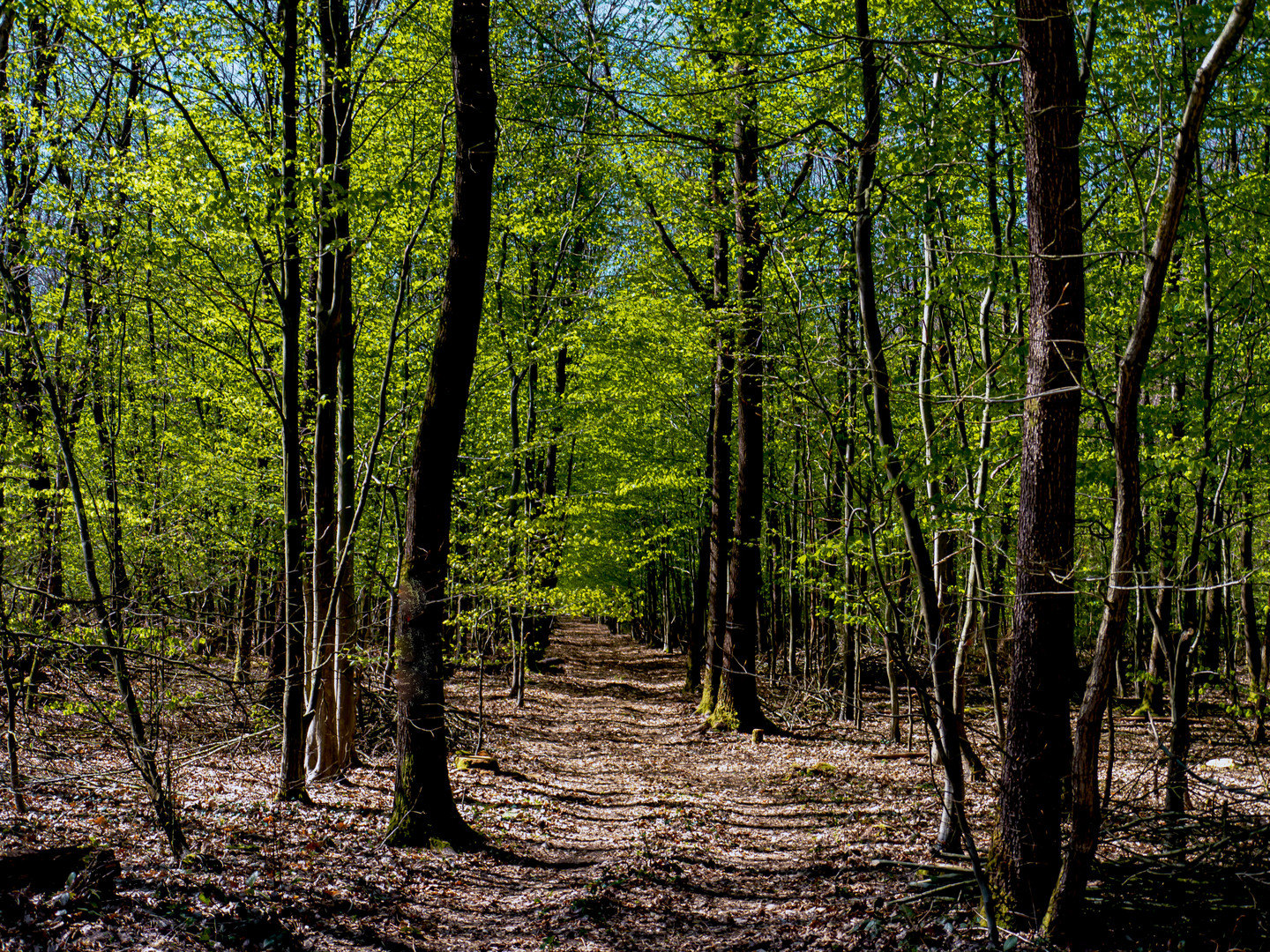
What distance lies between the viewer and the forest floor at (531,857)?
447cm

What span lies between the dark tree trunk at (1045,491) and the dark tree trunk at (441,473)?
3892 millimetres

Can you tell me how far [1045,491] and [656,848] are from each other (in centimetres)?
433

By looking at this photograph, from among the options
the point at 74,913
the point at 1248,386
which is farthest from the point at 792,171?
the point at 74,913

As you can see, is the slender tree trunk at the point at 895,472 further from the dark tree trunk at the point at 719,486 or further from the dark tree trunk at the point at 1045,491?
the dark tree trunk at the point at 719,486

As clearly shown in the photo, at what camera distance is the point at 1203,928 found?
4.04m

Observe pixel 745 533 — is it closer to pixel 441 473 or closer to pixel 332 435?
pixel 332 435

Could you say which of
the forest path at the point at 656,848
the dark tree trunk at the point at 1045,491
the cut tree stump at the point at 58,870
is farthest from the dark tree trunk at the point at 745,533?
the cut tree stump at the point at 58,870

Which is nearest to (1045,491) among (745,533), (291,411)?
(291,411)

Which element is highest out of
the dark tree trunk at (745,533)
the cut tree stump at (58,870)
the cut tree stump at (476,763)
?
the dark tree trunk at (745,533)

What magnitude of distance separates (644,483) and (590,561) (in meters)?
3.81

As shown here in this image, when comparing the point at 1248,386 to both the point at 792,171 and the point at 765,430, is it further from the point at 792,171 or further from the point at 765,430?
the point at 765,430

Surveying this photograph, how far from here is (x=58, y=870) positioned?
174 inches

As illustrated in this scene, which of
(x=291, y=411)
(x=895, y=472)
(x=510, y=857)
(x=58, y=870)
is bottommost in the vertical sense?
(x=510, y=857)

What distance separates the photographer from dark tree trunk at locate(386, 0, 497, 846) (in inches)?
247
